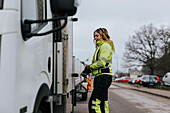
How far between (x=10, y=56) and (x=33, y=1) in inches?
34.9

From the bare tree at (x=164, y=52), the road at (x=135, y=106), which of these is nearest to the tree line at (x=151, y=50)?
the bare tree at (x=164, y=52)

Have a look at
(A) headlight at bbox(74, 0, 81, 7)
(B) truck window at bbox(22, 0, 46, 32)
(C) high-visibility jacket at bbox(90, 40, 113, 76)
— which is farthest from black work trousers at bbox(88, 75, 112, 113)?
(A) headlight at bbox(74, 0, 81, 7)

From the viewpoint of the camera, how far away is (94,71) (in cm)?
397

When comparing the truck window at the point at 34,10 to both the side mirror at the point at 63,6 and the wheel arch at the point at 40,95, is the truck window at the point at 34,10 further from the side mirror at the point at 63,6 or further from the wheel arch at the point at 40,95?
the wheel arch at the point at 40,95

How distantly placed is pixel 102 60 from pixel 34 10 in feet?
5.57

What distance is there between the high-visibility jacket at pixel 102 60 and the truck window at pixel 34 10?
53.0 inches

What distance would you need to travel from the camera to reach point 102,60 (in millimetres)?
3828

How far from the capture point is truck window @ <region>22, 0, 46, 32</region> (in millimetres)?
2160

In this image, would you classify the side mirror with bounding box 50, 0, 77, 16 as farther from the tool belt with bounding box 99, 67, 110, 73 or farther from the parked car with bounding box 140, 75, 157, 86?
the parked car with bounding box 140, 75, 157, 86

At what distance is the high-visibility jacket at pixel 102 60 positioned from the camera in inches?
151

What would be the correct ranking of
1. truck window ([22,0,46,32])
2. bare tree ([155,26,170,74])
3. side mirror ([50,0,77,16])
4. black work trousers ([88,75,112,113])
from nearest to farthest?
1. side mirror ([50,0,77,16])
2. truck window ([22,0,46,32])
3. black work trousers ([88,75,112,113])
4. bare tree ([155,26,170,74])

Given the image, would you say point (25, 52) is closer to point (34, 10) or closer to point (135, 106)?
point (34, 10)

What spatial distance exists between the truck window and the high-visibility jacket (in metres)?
1.35

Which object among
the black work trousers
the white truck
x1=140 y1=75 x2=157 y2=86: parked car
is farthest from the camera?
x1=140 y1=75 x2=157 y2=86: parked car
